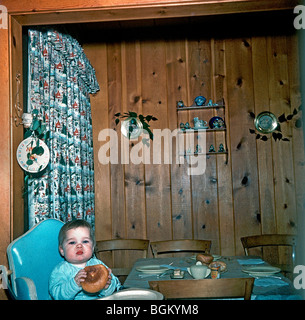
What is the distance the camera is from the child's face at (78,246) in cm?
174

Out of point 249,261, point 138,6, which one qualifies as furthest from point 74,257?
point 138,6

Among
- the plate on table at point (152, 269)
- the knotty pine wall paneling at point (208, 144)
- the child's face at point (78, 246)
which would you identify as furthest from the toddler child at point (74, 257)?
the knotty pine wall paneling at point (208, 144)

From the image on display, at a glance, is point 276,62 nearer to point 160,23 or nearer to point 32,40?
point 160,23

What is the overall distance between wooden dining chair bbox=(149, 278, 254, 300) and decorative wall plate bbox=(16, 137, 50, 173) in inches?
42.9

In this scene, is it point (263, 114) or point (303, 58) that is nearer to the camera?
point (303, 58)

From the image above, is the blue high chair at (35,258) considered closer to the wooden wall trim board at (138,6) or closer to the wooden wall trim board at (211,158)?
the wooden wall trim board at (138,6)

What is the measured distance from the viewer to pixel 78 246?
1.74 m

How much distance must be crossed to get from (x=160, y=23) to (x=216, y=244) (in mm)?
2161

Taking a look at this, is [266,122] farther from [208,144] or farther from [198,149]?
[198,149]

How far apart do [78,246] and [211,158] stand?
201 centimetres

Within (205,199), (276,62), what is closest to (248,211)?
(205,199)
